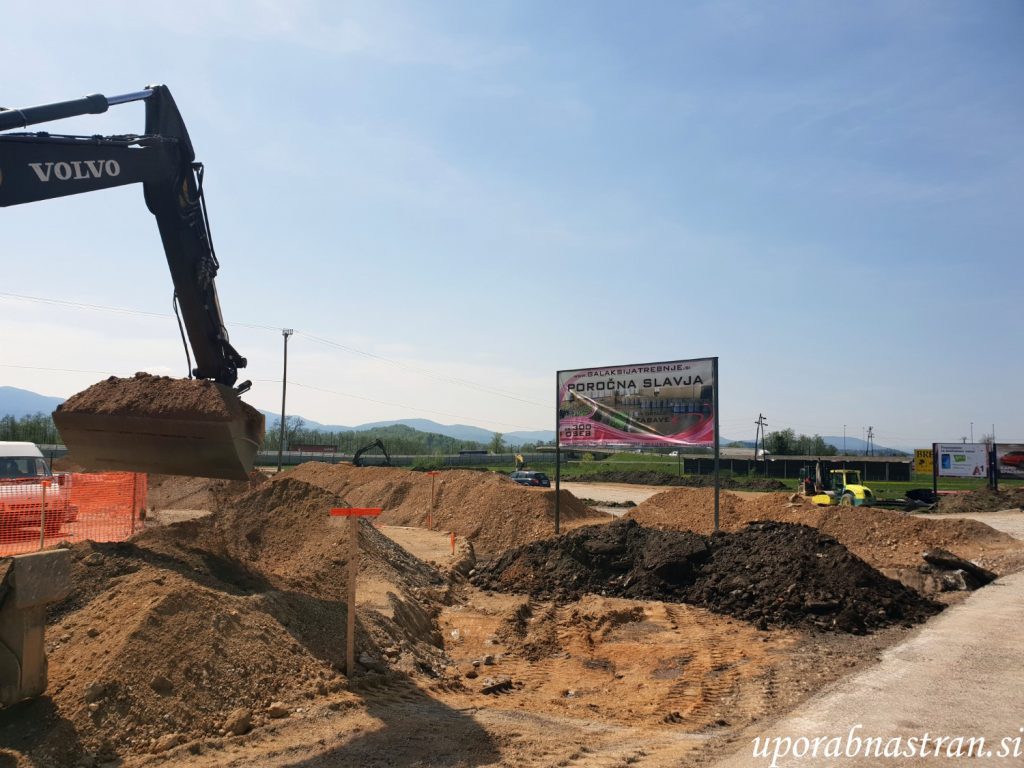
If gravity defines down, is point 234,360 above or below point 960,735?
above

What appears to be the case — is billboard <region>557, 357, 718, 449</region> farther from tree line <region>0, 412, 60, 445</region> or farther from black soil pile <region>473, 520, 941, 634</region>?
tree line <region>0, 412, 60, 445</region>

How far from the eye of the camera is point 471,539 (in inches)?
899

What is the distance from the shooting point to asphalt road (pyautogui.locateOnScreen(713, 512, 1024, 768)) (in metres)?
5.94

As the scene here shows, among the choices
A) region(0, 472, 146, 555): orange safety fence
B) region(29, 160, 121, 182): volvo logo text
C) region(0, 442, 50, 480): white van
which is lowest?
region(0, 472, 146, 555): orange safety fence

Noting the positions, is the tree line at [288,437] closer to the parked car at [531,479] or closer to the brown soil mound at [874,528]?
the parked car at [531,479]

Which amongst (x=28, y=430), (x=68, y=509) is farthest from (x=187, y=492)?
(x=28, y=430)

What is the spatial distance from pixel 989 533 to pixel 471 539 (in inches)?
567

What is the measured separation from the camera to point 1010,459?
36.7m

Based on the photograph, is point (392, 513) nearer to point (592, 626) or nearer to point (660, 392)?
point (660, 392)

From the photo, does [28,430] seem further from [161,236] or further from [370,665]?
[370,665]

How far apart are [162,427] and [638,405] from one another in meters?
12.1

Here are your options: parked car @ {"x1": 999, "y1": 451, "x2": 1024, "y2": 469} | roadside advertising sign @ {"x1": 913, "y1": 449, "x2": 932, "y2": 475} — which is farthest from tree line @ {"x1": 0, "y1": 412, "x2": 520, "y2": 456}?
parked car @ {"x1": 999, "y1": 451, "x2": 1024, "y2": 469}

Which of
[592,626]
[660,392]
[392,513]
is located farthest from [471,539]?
[592,626]

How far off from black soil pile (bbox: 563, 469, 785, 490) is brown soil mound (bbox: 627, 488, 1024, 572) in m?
24.4
